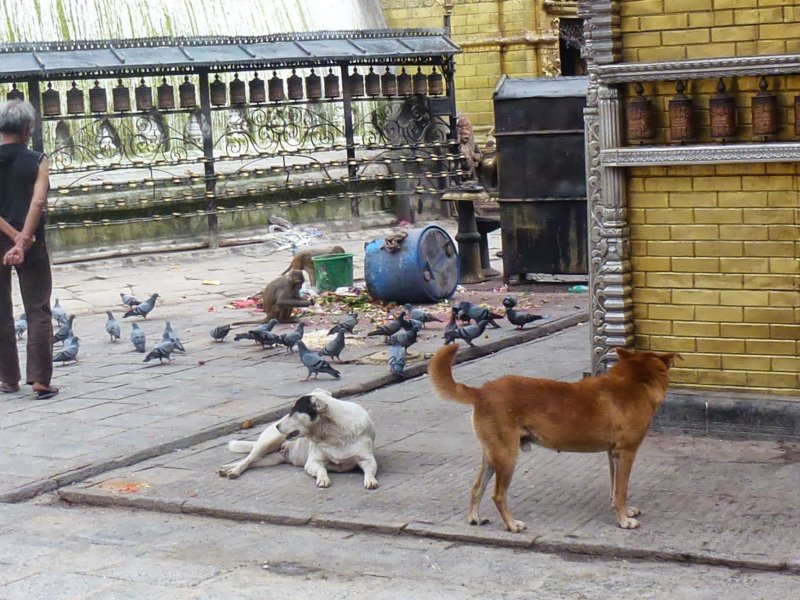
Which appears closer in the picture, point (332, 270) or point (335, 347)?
point (335, 347)

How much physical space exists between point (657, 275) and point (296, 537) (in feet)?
9.24

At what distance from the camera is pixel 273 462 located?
784 cm

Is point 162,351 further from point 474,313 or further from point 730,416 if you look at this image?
point 730,416

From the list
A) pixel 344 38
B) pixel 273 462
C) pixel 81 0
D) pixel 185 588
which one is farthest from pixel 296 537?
pixel 81 0

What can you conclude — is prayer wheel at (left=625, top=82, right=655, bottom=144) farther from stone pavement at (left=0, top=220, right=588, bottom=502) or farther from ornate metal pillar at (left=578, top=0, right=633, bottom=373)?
stone pavement at (left=0, top=220, right=588, bottom=502)

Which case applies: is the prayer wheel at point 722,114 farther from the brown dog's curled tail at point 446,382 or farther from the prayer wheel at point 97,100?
the prayer wheel at point 97,100

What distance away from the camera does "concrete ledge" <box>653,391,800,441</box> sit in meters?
7.74

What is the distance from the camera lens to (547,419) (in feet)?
20.8

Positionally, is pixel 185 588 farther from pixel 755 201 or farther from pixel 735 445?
pixel 755 201

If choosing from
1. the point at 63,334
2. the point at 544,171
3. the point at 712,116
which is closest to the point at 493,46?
the point at 544,171

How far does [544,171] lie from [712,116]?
5.80 metres

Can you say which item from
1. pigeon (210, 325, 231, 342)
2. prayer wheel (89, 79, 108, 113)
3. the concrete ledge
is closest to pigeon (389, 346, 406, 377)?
pigeon (210, 325, 231, 342)

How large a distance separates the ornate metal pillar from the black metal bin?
5057 mm

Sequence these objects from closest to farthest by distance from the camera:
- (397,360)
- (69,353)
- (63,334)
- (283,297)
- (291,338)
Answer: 1. (397,360)
2. (291,338)
3. (69,353)
4. (63,334)
5. (283,297)
